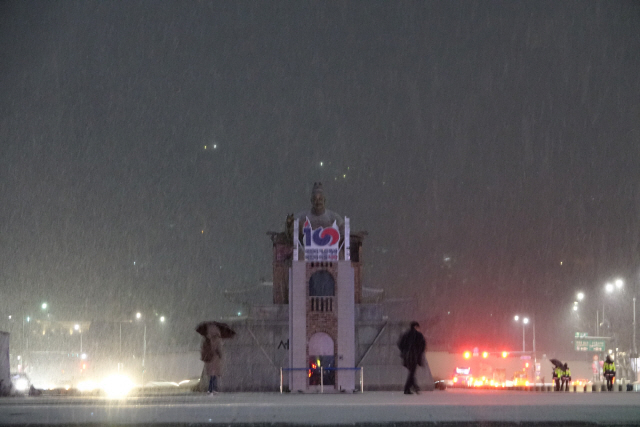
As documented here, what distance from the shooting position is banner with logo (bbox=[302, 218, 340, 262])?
35.3m

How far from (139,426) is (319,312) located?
25846 millimetres

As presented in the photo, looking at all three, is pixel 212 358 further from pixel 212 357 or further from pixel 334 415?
pixel 334 415

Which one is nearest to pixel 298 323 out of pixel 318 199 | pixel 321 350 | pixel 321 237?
pixel 321 350

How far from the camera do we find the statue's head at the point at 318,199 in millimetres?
44031

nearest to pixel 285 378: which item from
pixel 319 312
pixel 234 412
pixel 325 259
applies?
pixel 319 312

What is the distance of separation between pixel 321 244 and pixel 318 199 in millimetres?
8866

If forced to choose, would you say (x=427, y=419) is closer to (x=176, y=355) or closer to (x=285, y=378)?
(x=285, y=378)

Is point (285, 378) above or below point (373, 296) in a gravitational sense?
below

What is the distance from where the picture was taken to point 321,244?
116ft

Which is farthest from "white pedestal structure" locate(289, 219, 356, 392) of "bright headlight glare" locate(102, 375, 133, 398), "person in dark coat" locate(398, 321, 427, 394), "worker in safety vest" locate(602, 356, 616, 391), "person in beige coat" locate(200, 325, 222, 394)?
"person in dark coat" locate(398, 321, 427, 394)

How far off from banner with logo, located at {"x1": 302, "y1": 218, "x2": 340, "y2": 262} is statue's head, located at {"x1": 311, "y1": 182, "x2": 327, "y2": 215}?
855 centimetres

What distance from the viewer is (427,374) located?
33219 mm

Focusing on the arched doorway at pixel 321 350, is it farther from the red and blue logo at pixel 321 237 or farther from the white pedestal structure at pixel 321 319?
the red and blue logo at pixel 321 237

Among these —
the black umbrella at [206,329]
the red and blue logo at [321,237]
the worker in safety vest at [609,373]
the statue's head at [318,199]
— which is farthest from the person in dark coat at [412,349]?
the statue's head at [318,199]
